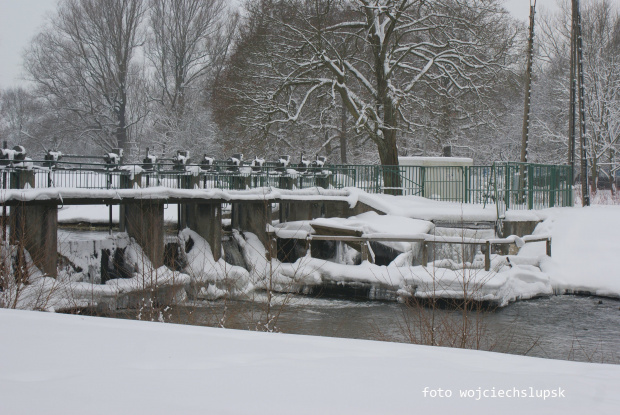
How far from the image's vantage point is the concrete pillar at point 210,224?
66.7 ft

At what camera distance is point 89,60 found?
153ft

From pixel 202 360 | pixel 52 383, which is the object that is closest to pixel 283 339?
pixel 202 360

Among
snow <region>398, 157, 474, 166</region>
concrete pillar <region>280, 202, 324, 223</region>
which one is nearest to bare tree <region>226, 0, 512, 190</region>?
snow <region>398, 157, 474, 166</region>

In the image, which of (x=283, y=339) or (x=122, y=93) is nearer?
(x=283, y=339)

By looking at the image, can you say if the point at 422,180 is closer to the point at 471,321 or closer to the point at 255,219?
the point at 255,219

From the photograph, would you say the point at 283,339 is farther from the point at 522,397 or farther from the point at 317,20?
the point at 317,20

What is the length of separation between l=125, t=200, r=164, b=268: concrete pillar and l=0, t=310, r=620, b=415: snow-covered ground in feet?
36.6

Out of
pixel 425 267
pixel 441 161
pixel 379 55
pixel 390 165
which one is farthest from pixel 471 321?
pixel 379 55

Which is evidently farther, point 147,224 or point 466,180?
point 466,180

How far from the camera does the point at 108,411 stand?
13.7ft

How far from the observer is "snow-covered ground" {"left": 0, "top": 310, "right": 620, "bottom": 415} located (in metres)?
4.43

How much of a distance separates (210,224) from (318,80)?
9513 millimetres

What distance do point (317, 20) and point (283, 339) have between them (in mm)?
22535

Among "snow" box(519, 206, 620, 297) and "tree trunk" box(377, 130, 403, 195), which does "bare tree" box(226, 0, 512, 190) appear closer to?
"tree trunk" box(377, 130, 403, 195)
